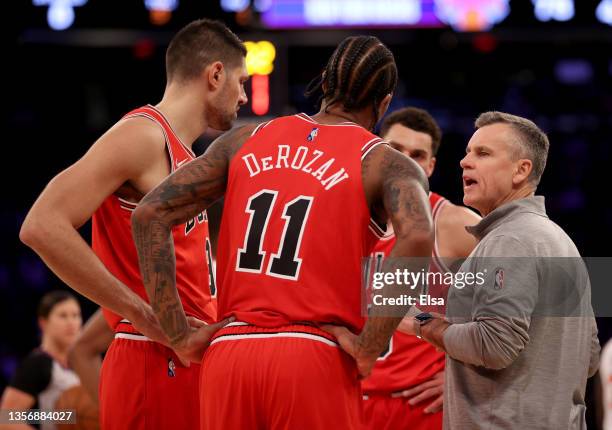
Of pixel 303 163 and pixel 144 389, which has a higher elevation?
pixel 303 163

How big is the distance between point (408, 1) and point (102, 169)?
732 centimetres

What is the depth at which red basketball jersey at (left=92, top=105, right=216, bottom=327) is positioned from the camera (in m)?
3.69

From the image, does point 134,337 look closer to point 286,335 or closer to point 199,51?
point 286,335

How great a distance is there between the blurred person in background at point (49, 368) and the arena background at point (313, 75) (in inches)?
132

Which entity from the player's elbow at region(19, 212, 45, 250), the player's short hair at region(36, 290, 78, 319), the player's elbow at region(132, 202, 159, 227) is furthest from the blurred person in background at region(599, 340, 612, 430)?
the player's short hair at region(36, 290, 78, 319)

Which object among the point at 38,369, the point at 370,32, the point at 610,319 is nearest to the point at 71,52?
the point at 370,32

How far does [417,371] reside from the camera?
4.38 m

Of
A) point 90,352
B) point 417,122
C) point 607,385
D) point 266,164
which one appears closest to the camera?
Result: point 266,164

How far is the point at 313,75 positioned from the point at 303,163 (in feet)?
35.5

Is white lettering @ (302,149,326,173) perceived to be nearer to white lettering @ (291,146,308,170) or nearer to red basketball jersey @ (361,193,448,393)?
white lettering @ (291,146,308,170)

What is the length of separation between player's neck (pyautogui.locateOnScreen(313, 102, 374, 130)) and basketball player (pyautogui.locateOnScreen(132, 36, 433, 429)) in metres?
0.02

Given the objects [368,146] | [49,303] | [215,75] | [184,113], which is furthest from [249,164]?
[49,303]

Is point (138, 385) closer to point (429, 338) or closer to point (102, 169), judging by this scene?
point (102, 169)

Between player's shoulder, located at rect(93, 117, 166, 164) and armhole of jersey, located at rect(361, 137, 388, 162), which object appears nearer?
armhole of jersey, located at rect(361, 137, 388, 162)
